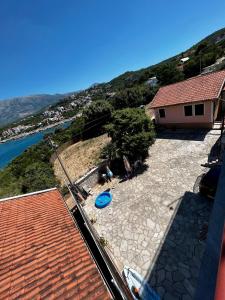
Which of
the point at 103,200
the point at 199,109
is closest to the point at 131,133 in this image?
the point at 103,200

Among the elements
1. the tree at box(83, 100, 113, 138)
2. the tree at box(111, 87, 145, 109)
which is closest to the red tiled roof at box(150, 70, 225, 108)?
the tree at box(83, 100, 113, 138)

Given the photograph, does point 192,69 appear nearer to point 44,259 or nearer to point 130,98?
point 130,98

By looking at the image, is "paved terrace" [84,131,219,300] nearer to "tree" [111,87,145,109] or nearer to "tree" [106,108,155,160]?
"tree" [106,108,155,160]

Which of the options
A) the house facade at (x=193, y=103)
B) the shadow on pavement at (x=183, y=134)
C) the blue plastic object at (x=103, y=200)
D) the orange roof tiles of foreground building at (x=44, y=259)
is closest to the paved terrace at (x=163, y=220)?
the blue plastic object at (x=103, y=200)

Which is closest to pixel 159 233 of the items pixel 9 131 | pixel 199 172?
pixel 199 172

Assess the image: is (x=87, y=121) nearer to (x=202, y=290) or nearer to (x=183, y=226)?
(x=183, y=226)

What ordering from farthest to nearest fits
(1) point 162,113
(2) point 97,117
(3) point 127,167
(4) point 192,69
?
1. (4) point 192,69
2. (2) point 97,117
3. (1) point 162,113
4. (3) point 127,167
